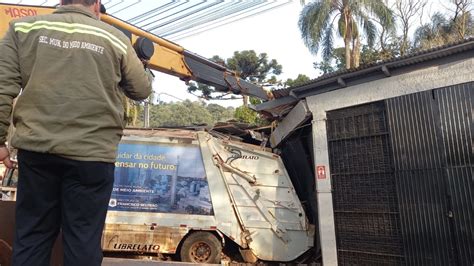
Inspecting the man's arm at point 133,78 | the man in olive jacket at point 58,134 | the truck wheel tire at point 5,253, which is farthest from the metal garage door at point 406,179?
the truck wheel tire at point 5,253

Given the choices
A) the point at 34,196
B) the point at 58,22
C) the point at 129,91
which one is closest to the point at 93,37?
the point at 58,22

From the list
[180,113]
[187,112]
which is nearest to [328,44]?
[187,112]

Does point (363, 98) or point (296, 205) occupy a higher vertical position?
point (363, 98)

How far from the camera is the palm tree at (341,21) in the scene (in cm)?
1778

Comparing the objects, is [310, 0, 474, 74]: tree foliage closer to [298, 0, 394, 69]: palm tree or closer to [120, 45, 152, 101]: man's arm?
[298, 0, 394, 69]: palm tree

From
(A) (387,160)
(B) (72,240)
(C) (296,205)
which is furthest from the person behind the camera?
(C) (296,205)

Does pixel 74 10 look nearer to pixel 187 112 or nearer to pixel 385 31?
pixel 385 31

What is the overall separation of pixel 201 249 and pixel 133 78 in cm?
566

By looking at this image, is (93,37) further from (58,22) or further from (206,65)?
(206,65)

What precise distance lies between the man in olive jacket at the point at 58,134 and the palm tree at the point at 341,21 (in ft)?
57.2

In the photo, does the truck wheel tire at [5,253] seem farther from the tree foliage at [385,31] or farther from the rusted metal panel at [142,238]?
the tree foliage at [385,31]

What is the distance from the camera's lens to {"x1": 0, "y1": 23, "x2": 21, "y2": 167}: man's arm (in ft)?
5.71

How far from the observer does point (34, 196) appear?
1.76 meters

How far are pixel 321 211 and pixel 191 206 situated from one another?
235 centimetres
